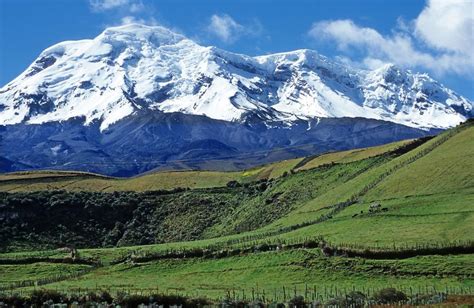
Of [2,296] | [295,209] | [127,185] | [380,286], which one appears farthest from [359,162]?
[2,296]

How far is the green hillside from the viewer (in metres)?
74.2

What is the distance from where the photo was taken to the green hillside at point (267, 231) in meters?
74.2

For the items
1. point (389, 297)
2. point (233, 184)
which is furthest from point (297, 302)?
point (233, 184)

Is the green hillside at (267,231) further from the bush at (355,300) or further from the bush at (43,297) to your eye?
the bush at (43,297)

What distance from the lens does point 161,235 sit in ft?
454

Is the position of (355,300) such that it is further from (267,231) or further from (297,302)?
(267,231)

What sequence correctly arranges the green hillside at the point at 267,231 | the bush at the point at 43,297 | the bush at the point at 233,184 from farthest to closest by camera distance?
the bush at the point at 233,184 < the green hillside at the point at 267,231 < the bush at the point at 43,297

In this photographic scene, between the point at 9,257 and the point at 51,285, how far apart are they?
25994mm

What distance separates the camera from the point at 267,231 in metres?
111

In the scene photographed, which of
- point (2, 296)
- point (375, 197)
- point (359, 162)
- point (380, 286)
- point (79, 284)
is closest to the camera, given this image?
point (2, 296)

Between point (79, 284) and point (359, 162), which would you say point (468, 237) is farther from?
point (359, 162)

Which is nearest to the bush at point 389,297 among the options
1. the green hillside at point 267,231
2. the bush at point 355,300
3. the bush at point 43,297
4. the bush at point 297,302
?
the bush at point 355,300

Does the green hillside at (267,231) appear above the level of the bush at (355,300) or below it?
above

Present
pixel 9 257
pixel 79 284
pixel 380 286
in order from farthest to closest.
Answer: pixel 9 257 → pixel 79 284 → pixel 380 286
